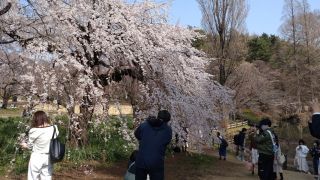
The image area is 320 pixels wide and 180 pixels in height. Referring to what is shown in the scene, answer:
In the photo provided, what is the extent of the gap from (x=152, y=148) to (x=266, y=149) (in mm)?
3379

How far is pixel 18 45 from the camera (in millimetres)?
9445

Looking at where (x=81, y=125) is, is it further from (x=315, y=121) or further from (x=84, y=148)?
(x=315, y=121)

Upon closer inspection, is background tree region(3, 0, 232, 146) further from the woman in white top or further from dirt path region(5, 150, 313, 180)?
the woman in white top

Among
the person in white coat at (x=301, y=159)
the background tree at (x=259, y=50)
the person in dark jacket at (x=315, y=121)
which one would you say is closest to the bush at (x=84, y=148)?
the person in dark jacket at (x=315, y=121)

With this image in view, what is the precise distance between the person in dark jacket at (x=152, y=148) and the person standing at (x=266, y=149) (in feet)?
10.2

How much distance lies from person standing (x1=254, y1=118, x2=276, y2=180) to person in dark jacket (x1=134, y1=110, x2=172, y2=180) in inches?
122

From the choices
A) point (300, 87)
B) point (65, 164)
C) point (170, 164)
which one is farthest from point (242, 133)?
point (300, 87)

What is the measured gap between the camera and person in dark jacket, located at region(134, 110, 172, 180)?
18.0 feet

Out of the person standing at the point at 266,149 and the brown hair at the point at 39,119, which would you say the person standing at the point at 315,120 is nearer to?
the brown hair at the point at 39,119

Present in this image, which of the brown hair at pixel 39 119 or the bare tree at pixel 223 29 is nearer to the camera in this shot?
the brown hair at pixel 39 119

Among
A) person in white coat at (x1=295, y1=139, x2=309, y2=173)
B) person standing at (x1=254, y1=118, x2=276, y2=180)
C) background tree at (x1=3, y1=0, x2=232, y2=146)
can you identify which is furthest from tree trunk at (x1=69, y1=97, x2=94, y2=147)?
person in white coat at (x1=295, y1=139, x2=309, y2=173)

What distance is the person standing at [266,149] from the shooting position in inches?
319

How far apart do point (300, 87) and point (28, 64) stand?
3824 centimetres

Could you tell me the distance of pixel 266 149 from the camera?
8.12m
